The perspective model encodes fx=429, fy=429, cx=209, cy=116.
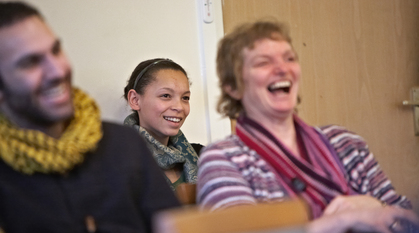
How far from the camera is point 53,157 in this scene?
91 centimetres

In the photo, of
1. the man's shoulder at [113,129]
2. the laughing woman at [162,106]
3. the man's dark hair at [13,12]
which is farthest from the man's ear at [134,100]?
the man's dark hair at [13,12]

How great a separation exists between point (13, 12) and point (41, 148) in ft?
1.04

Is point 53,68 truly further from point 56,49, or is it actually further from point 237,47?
point 237,47

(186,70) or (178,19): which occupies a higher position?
(178,19)

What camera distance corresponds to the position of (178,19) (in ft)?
7.02

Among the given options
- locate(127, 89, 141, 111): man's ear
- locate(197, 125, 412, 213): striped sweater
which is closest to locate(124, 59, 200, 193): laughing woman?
locate(127, 89, 141, 111): man's ear

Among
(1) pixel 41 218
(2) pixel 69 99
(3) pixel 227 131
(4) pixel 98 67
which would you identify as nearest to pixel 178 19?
(4) pixel 98 67

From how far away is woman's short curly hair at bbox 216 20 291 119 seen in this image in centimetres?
123

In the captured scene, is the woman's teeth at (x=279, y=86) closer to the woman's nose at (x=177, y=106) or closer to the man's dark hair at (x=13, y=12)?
the man's dark hair at (x=13, y=12)

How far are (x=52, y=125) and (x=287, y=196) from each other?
0.58 metres

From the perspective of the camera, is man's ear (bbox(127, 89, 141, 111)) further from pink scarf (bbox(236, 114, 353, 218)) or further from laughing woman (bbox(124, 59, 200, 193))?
pink scarf (bbox(236, 114, 353, 218))

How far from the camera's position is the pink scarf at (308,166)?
107 cm

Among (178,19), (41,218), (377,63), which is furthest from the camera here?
(377,63)

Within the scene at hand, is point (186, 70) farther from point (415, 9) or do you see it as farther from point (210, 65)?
point (415, 9)
